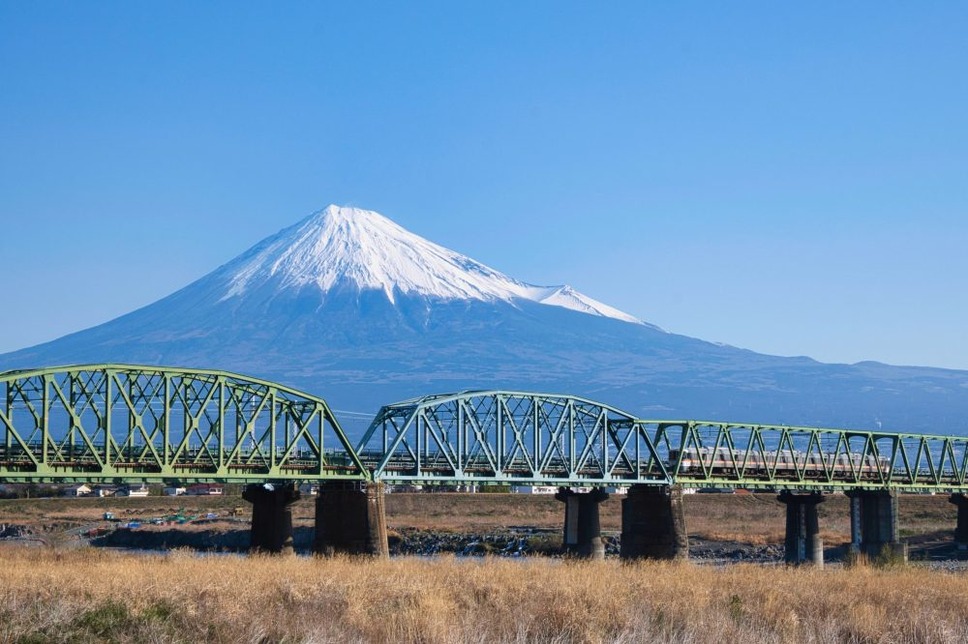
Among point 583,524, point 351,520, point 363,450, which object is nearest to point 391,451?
point 351,520

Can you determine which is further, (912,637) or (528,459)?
(528,459)

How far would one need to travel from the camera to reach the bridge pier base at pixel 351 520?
7812 cm

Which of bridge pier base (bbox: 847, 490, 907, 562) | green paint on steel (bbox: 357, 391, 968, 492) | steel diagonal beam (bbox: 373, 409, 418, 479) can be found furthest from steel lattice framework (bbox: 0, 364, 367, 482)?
bridge pier base (bbox: 847, 490, 907, 562)

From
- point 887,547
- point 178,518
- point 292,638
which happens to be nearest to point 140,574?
point 292,638

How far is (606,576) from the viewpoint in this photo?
50.8 meters

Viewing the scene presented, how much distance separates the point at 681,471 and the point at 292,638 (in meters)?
64.1

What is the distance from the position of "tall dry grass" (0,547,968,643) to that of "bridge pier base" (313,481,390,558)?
2540cm

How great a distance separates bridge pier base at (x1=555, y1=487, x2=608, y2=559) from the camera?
9662 centimetres

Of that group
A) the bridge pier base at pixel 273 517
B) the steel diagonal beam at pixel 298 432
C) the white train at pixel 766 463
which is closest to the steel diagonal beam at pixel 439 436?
the steel diagonal beam at pixel 298 432

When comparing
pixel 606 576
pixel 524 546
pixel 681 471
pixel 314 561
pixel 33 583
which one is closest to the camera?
pixel 33 583

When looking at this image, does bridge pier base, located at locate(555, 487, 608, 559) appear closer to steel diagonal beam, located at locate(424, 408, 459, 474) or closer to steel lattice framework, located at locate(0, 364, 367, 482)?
steel diagonal beam, located at locate(424, 408, 459, 474)

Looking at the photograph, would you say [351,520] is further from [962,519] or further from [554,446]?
[962,519]

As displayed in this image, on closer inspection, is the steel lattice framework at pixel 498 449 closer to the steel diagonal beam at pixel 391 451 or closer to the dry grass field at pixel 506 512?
the steel diagonal beam at pixel 391 451

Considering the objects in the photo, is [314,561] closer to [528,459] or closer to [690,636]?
[690,636]
